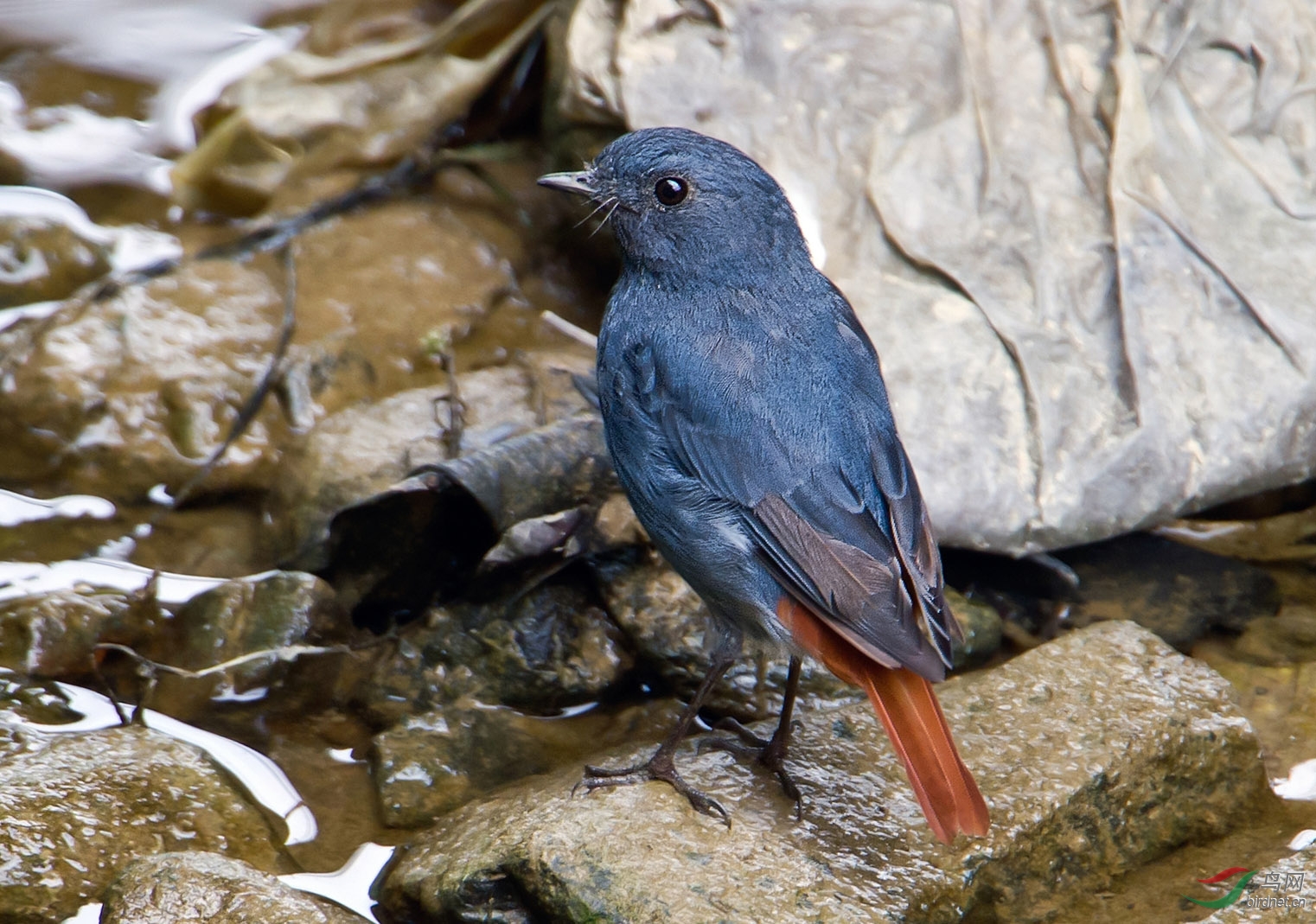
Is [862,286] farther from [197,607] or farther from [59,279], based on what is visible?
[59,279]

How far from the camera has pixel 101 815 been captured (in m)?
3.12

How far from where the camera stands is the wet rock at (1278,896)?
288 centimetres

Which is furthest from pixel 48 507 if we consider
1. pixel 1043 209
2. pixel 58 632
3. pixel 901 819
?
pixel 1043 209

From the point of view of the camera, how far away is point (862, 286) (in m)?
4.46

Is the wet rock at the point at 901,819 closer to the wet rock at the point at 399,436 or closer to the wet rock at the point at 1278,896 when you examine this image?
the wet rock at the point at 1278,896

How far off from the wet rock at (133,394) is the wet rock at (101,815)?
1.16 meters

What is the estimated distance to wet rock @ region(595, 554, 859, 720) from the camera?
3.84 metres

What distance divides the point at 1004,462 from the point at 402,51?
3.06 meters

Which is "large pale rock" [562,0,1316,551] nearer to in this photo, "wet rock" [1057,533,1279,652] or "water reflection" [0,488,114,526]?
"wet rock" [1057,533,1279,652]

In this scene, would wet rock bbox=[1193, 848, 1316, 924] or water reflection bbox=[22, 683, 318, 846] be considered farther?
water reflection bbox=[22, 683, 318, 846]

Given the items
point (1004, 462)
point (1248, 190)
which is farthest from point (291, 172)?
point (1248, 190)

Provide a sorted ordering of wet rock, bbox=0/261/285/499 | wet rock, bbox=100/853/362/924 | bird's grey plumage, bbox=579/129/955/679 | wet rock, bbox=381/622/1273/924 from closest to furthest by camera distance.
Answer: wet rock, bbox=100/853/362/924
wet rock, bbox=381/622/1273/924
bird's grey plumage, bbox=579/129/955/679
wet rock, bbox=0/261/285/499

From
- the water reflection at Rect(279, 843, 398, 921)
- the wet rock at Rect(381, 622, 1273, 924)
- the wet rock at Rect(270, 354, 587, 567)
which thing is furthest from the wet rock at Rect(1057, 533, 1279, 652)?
the water reflection at Rect(279, 843, 398, 921)

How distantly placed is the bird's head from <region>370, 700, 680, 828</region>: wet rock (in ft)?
4.18
